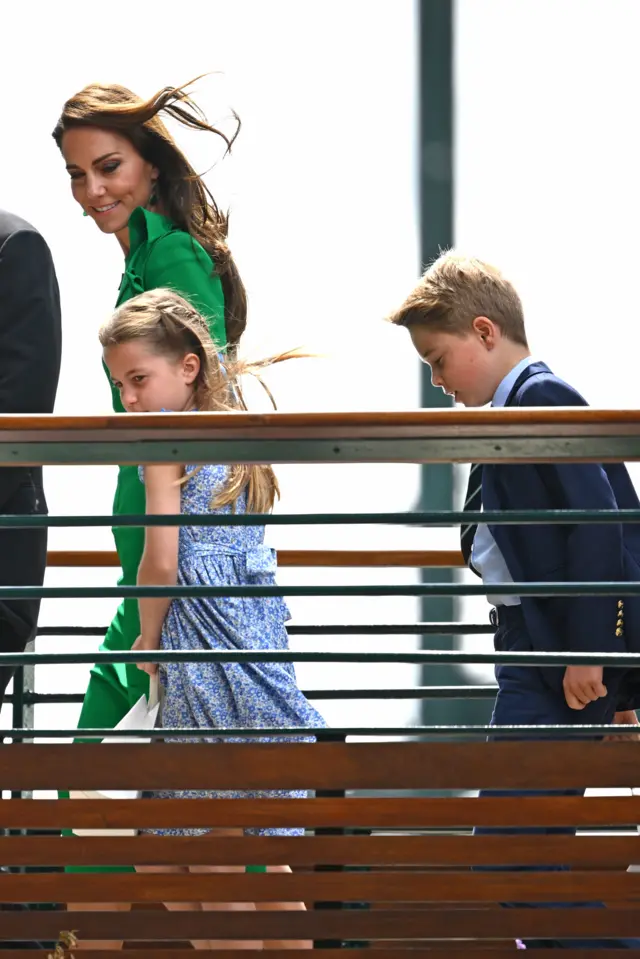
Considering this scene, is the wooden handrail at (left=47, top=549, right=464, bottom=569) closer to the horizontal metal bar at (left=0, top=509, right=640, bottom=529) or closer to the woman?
the woman

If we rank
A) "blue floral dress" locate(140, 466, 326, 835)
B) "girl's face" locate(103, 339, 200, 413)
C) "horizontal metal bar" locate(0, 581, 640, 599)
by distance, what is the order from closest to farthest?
"horizontal metal bar" locate(0, 581, 640, 599)
"blue floral dress" locate(140, 466, 326, 835)
"girl's face" locate(103, 339, 200, 413)

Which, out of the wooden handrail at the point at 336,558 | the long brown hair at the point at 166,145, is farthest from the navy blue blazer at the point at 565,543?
the wooden handrail at the point at 336,558

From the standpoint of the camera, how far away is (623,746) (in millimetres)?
2238

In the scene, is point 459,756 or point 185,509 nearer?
point 459,756

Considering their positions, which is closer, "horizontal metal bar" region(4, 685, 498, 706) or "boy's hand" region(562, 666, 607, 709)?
"boy's hand" region(562, 666, 607, 709)

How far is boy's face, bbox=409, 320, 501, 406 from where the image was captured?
2582mm

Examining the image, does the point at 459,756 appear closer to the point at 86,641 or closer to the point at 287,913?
the point at 287,913

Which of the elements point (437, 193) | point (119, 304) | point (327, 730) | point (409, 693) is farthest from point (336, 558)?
point (437, 193)

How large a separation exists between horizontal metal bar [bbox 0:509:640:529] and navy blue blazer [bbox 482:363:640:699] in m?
0.21

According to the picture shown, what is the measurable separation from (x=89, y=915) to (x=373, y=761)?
0.48m

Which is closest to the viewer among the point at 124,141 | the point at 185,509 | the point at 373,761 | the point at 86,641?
the point at 373,761

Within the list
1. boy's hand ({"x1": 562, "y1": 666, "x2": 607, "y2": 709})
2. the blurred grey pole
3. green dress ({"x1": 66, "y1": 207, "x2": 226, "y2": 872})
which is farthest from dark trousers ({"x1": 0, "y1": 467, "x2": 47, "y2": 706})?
the blurred grey pole

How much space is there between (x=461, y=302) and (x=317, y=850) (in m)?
0.95

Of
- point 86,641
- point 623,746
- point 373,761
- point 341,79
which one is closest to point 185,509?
point 373,761
